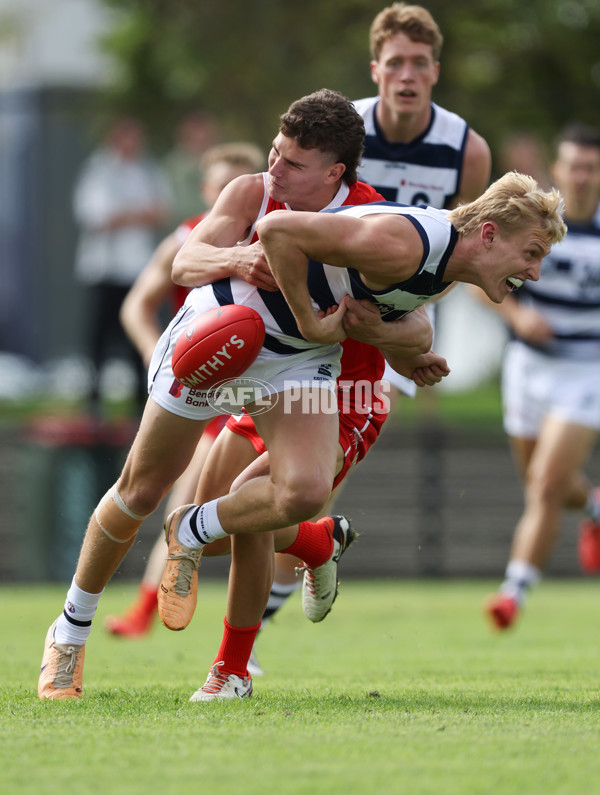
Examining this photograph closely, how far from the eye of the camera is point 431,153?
6453 millimetres

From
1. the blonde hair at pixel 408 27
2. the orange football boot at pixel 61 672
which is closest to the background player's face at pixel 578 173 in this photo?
the blonde hair at pixel 408 27

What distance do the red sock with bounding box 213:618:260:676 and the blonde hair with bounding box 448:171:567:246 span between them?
1.74 metres

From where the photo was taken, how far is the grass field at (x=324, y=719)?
3.42 meters

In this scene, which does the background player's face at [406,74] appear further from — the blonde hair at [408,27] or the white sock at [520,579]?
the white sock at [520,579]

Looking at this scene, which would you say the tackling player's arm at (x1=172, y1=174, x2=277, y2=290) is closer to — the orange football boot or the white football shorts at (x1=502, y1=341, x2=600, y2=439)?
the orange football boot

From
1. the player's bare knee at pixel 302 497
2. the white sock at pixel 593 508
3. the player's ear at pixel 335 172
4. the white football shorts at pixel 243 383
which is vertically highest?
the player's ear at pixel 335 172

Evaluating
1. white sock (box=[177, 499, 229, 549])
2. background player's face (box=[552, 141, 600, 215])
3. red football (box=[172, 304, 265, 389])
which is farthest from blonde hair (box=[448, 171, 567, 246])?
background player's face (box=[552, 141, 600, 215])

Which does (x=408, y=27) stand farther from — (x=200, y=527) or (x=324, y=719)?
(x=324, y=719)

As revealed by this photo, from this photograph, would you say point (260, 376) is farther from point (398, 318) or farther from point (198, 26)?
point (198, 26)

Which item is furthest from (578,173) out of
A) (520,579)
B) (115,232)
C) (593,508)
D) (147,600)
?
(115,232)

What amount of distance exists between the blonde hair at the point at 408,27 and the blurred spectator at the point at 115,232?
6.14m

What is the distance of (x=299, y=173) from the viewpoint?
4.81 m

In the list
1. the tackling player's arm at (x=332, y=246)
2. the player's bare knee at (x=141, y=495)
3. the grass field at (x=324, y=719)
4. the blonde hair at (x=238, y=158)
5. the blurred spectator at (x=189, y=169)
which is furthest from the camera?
the blurred spectator at (x=189, y=169)

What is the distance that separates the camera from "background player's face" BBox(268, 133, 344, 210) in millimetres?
4770
